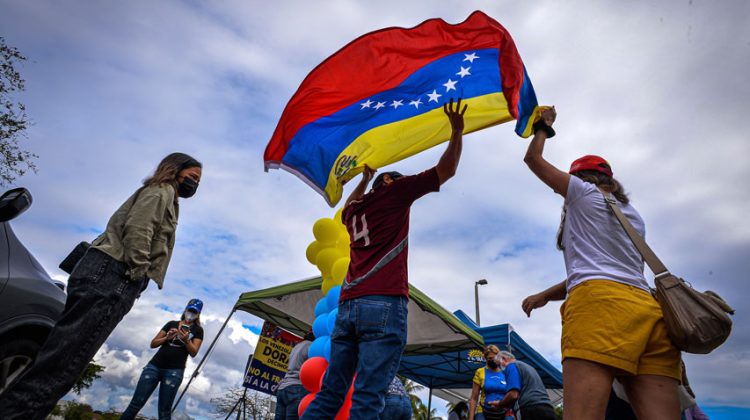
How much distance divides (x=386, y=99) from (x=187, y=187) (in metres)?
1.79

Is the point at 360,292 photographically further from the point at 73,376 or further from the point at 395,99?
the point at 395,99

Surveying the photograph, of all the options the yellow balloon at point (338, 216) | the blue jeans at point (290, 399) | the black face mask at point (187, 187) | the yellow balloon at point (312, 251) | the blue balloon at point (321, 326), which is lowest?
the blue jeans at point (290, 399)

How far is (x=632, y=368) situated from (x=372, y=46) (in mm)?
3103

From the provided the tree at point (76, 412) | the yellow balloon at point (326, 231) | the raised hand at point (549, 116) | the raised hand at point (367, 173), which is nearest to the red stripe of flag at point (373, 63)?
the raised hand at point (367, 173)

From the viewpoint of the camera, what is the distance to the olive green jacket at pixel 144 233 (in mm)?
2383

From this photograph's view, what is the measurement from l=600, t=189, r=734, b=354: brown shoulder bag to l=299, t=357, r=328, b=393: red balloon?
302cm

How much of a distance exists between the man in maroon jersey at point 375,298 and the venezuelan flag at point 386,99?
1.11 metres

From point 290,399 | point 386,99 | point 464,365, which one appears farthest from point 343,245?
point 464,365

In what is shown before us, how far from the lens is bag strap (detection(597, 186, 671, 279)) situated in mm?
1713

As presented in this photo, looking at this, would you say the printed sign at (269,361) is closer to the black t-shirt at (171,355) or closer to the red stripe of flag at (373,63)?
the black t-shirt at (171,355)

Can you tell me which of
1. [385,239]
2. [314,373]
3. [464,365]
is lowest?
[314,373]

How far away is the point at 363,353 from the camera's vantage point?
6.75ft

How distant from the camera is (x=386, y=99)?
373 cm

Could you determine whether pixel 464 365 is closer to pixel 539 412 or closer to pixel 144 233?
pixel 539 412
